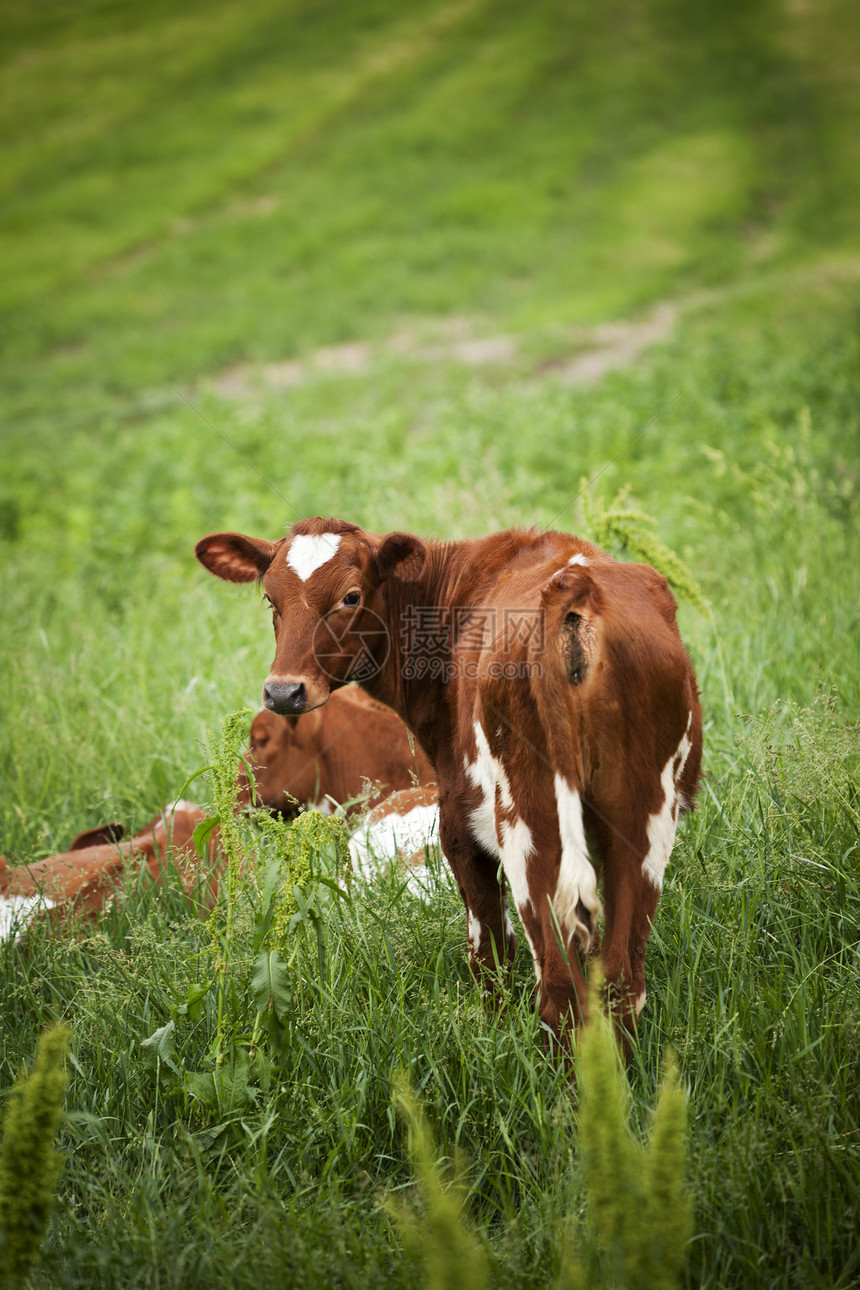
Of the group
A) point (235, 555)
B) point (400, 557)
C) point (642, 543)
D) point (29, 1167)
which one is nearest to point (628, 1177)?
point (29, 1167)

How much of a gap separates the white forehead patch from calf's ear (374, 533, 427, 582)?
6.8 inches

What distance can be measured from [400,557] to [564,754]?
1.27m

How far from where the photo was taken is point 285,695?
317 centimetres

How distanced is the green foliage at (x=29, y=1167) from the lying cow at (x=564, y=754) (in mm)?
1188

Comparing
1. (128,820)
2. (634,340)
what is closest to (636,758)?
(128,820)

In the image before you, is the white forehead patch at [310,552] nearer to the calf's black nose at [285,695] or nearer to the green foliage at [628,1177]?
Answer: the calf's black nose at [285,695]

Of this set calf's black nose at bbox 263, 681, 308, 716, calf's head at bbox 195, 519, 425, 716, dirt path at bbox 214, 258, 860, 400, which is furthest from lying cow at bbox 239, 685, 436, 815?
dirt path at bbox 214, 258, 860, 400

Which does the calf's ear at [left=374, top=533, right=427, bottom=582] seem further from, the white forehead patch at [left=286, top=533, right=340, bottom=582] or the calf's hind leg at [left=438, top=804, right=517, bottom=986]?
the calf's hind leg at [left=438, top=804, right=517, bottom=986]

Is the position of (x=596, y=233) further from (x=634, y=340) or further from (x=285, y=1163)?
(x=285, y=1163)

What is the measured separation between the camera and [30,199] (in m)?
24.2

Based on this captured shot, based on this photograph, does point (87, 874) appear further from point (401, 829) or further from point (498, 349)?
point (498, 349)

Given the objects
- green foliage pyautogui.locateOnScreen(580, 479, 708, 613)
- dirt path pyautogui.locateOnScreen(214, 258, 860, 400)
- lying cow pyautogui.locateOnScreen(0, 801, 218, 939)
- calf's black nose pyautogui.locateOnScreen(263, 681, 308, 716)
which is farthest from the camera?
dirt path pyautogui.locateOnScreen(214, 258, 860, 400)

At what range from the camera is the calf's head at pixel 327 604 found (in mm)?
3248

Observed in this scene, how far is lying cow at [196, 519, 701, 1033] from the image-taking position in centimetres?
244
